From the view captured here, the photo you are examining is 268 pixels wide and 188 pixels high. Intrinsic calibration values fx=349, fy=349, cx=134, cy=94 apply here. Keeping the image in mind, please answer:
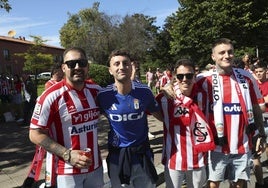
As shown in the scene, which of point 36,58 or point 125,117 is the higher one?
point 36,58

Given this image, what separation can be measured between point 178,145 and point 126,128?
2.38ft

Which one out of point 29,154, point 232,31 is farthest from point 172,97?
point 232,31

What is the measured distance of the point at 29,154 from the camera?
7.94 meters

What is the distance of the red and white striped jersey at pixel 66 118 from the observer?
3176 millimetres

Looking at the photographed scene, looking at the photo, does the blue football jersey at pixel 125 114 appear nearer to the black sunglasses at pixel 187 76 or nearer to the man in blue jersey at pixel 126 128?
the man in blue jersey at pixel 126 128

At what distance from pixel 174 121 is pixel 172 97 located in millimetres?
263

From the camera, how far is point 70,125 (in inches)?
128

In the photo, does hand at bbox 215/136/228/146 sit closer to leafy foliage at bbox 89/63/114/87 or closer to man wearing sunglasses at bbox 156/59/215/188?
man wearing sunglasses at bbox 156/59/215/188

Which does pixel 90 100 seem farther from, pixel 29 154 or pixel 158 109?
pixel 29 154

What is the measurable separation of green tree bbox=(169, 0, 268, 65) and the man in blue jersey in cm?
2918

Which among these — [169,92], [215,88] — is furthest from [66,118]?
[215,88]

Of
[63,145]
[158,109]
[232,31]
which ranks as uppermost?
[232,31]

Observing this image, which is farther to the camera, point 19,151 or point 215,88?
point 19,151

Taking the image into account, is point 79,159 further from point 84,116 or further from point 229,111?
point 229,111
